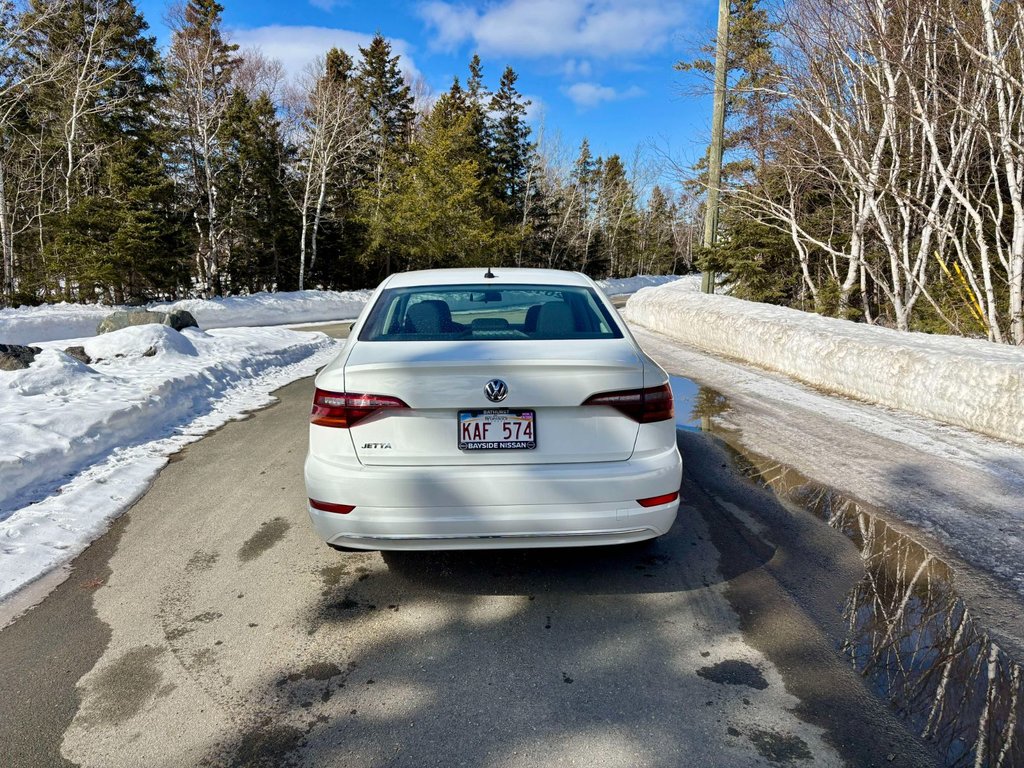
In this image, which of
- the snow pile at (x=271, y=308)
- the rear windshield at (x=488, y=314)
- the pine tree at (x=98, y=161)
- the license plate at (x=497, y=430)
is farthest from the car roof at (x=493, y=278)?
the pine tree at (x=98, y=161)

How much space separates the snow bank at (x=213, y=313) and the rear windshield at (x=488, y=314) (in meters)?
16.3

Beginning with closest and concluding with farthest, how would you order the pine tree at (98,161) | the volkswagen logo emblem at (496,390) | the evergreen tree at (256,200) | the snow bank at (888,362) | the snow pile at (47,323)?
the volkswagen logo emblem at (496,390) < the snow bank at (888,362) < the snow pile at (47,323) < the pine tree at (98,161) < the evergreen tree at (256,200)

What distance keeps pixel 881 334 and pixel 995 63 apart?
3.44 m

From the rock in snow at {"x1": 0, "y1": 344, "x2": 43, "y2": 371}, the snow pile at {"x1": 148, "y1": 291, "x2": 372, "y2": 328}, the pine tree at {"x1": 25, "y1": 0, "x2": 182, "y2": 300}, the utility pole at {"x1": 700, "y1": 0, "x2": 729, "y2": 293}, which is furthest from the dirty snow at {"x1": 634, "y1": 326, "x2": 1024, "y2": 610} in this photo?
the pine tree at {"x1": 25, "y1": 0, "x2": 182, "y2": 300}

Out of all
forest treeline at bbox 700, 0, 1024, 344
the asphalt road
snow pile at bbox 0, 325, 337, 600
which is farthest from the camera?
forest treeline at bbox 700, 0, 1024, 344

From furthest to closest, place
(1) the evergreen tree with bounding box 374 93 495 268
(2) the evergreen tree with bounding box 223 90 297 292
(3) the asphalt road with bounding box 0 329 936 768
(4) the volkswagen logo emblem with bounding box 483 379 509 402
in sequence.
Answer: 1. (1) the evergreen tree with bounding box 374 93 495 268
2. (2) the evergreen tree with bounding box 223 90 297 292
3. (4) the volkswagen logo emblem with bounding box 483 379 509 402
4. (3) the asphalt road with bounding box 0 329 936 768

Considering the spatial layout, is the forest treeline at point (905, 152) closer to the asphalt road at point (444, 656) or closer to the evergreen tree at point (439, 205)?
the asphalt road at point (444, 656)

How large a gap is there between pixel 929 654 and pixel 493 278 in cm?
310

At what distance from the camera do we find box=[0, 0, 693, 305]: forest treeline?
22531 mm

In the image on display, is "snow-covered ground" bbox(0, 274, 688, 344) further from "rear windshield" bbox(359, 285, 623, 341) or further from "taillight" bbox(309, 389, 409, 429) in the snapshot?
"taillight" bbox(309, 389, 409, 429)

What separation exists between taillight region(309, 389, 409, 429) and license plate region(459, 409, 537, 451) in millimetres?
305

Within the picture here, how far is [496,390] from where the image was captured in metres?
2.74

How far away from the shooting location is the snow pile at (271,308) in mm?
22234

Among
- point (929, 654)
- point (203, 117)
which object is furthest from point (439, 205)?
point (929, 654)
